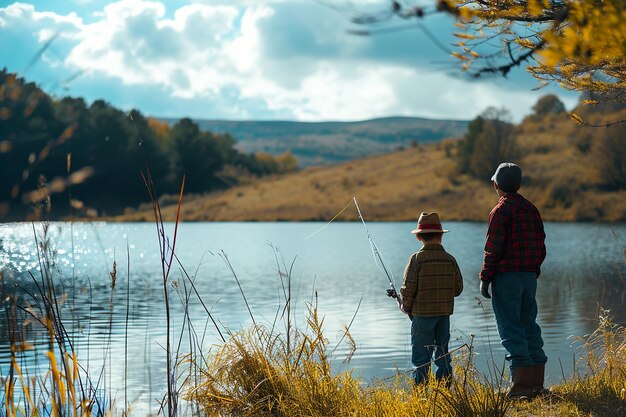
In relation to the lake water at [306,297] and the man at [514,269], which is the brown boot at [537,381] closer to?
the man at [514,269]

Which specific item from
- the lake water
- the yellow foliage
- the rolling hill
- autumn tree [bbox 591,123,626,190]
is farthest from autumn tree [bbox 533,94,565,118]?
the yellow foliage

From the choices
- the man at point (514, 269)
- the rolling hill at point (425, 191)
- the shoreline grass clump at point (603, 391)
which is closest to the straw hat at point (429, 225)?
the man at point (514, 269)

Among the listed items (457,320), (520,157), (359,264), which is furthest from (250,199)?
(457,320)

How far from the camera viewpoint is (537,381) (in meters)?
6.07

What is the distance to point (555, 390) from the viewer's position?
6.07 meters

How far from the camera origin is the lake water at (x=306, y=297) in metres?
8.50

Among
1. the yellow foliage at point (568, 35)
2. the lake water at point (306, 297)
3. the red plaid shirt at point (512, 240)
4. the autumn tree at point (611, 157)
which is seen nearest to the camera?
the yellow foliage at point (568, 35)

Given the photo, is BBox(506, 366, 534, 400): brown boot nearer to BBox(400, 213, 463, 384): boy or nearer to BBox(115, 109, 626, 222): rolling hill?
BBox(400, 213, 463, 384): boy

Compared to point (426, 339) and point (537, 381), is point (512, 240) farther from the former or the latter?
point (537, 381)

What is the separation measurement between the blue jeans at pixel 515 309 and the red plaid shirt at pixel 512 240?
7 centimetres

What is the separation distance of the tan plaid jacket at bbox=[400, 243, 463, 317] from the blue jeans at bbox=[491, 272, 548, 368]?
0.35m

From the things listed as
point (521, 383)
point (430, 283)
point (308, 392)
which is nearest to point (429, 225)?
point (430, 283)

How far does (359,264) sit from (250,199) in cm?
3860

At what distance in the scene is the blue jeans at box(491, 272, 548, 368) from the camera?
590 cm
